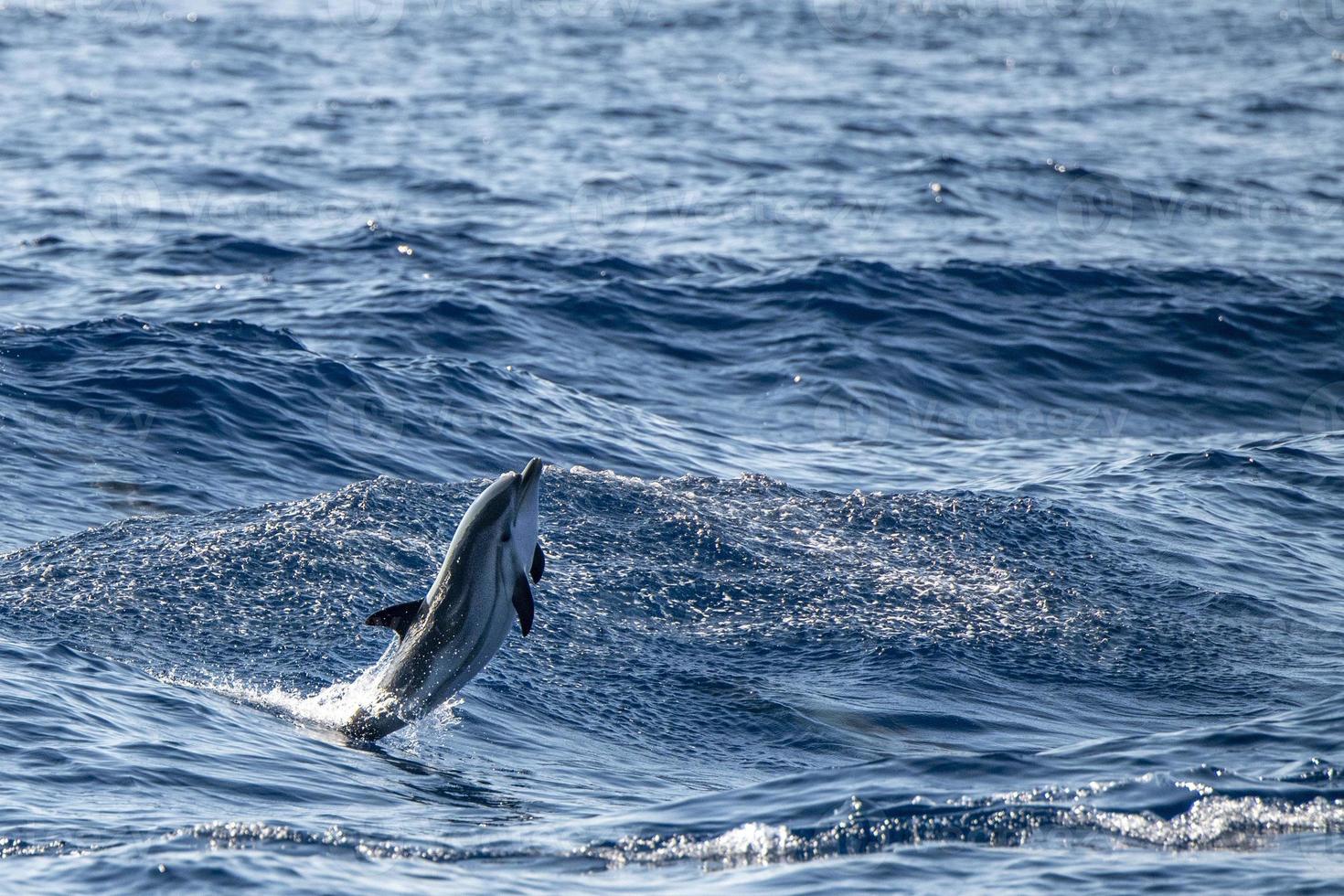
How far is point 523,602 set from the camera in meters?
10.3

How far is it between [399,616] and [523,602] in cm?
79

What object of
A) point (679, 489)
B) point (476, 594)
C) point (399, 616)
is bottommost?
point (679, 489)

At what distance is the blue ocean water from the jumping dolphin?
2.63 feet

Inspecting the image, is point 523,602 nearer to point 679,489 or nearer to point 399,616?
point 399,616

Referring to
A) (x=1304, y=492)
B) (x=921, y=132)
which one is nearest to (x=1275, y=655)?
(x=1304, y=492)

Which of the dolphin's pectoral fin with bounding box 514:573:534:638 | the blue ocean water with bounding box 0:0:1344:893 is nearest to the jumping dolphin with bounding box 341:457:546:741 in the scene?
the dolphin's pectoral fin with bounding box 514:573:534:638

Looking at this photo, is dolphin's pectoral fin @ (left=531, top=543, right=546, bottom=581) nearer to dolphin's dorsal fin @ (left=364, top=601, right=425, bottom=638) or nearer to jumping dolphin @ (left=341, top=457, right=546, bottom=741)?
jumping dolphin @ (left=341, top=457, right=546, bottom=741)

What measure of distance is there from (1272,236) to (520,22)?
3457 cm

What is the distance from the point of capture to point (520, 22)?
60188 mm

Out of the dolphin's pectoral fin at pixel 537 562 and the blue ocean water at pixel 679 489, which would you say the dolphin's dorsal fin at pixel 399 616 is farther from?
the blue ocean water at pixel 679 489

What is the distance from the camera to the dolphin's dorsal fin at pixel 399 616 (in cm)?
1033

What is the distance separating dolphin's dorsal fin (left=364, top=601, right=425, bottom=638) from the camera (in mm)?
10328

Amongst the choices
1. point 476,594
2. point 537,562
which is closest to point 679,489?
point 537,562

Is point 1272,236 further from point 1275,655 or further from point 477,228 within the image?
point 1275,655
